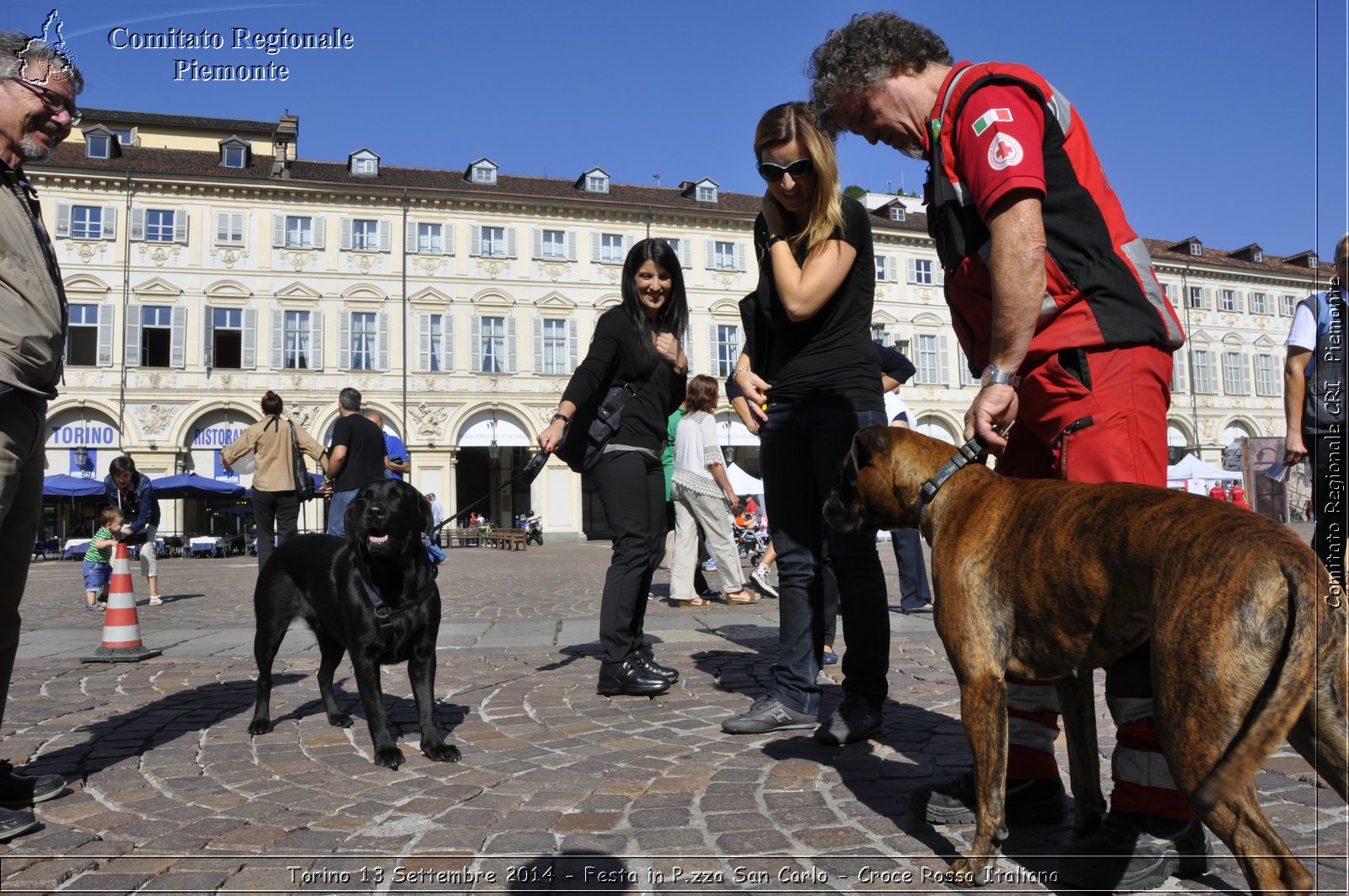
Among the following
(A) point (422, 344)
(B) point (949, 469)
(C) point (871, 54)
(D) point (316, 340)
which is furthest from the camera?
(A) point (422, 344)

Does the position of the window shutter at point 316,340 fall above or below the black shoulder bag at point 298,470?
above

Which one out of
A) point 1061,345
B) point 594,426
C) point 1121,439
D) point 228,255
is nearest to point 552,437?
point 594,426

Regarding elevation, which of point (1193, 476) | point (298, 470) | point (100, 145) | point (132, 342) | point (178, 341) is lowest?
point (1193, 476)

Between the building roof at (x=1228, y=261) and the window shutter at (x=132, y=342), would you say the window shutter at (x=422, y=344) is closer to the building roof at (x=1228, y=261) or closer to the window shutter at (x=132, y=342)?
the window shutter at (x=132, y=342)

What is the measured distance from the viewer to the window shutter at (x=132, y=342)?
33.6 m

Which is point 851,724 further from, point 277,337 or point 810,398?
point 277,337

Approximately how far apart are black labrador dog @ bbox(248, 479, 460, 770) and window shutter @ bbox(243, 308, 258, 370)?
112 ft

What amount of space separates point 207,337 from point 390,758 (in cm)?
3567

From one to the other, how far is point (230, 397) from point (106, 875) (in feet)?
117

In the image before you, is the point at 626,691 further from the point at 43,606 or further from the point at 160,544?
the point at 160,544

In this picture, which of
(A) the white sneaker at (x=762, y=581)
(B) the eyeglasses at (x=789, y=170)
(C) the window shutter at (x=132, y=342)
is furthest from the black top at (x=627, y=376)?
(C) the window shutter at (x=132, y=342)

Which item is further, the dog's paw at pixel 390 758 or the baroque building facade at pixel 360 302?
the baroque building facade at pixel 360 302

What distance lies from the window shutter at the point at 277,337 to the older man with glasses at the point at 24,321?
34.6 metres

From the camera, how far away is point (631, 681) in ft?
15.2
